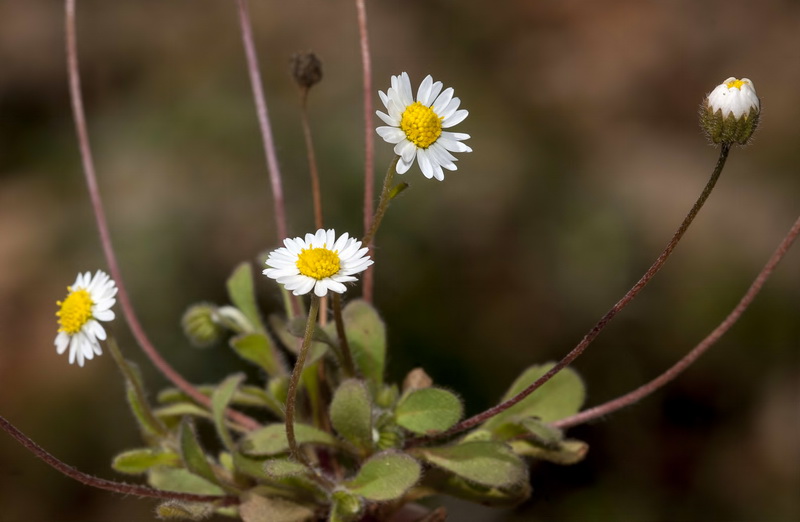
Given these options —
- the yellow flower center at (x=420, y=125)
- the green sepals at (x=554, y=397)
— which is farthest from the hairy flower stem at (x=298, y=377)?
the green sepals at (x=554, y=397)

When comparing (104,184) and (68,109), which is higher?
(68,109)

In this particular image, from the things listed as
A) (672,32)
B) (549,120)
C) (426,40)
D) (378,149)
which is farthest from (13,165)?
(672,32)

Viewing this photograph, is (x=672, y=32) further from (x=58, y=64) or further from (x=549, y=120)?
(x=58, y=64)

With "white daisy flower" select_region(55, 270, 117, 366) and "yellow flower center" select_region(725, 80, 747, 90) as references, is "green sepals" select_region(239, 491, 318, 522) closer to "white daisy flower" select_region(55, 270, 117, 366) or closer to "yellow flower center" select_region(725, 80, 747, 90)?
"white daisy flower" select_region(55, 270, 117, 366)

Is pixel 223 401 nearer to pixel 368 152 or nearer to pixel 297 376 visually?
pixel 297 376

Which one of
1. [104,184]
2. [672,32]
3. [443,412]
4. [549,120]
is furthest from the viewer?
[672,32]

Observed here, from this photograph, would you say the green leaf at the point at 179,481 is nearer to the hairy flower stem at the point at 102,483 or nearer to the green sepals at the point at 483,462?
the hairy flower stem at the point at 102,483

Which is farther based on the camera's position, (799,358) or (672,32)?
(672,32)
